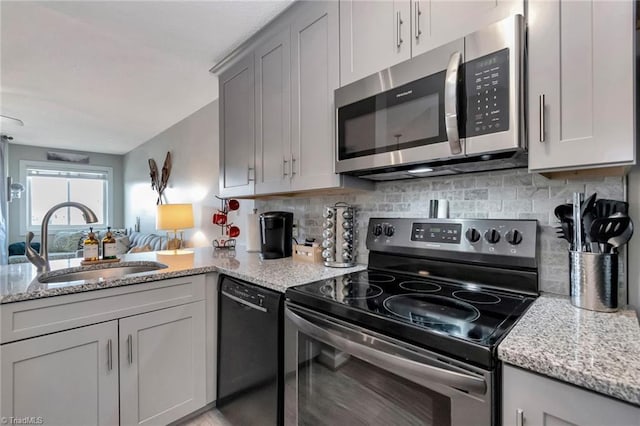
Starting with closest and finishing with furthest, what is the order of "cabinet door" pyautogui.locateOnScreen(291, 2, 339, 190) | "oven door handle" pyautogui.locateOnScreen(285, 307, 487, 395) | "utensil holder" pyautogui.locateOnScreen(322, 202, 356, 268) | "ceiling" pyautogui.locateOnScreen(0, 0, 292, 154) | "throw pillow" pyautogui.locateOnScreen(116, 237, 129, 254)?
"oven door handle" pyautogui.locateOnScreen(285, 307, 487, 395) < "cabinet door" pyautogui.locateOnScreen(291, 2, 339, 190) < "utensil holder" pyautogui.locateOnScreen(322, 202, 356, 268) < "ceiling" pyautogui.locateOnScreen(0, 0, 292, 154) < "throw pillow" pyautogui.locateOnScreen(116, 237, 129, 254)

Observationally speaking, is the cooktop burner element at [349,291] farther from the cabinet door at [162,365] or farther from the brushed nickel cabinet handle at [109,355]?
the brushed nickel cabinet handle at [109,355]

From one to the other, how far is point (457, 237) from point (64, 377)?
181 cm

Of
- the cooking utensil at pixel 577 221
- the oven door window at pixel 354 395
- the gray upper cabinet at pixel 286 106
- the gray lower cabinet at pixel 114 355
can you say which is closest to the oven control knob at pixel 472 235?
the cooking utensil at pixel 577 221

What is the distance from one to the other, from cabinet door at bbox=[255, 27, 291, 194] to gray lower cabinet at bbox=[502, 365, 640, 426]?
1.41m

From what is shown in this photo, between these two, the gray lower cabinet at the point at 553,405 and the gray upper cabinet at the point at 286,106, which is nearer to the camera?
the gray lower cabinet at the point at 553,405

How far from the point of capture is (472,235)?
4.13 ft

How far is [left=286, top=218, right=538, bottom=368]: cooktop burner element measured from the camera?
31.6 inches

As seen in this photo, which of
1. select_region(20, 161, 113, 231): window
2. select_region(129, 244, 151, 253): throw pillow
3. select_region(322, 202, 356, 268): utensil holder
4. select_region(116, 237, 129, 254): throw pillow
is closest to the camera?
select_region(322, 202, 356, 268): utensil holder

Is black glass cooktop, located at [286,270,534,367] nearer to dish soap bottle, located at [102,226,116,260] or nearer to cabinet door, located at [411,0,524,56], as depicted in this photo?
cabinet door, located at [411,0,524,56]

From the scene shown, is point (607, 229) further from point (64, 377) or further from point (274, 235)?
point (64, 377)

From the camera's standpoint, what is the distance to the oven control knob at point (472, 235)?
1247 millimetres

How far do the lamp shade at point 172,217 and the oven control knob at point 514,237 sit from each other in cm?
270

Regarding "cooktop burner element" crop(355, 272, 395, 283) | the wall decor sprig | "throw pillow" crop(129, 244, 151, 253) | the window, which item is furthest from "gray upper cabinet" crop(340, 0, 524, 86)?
the window

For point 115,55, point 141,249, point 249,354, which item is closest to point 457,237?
point 249,354
